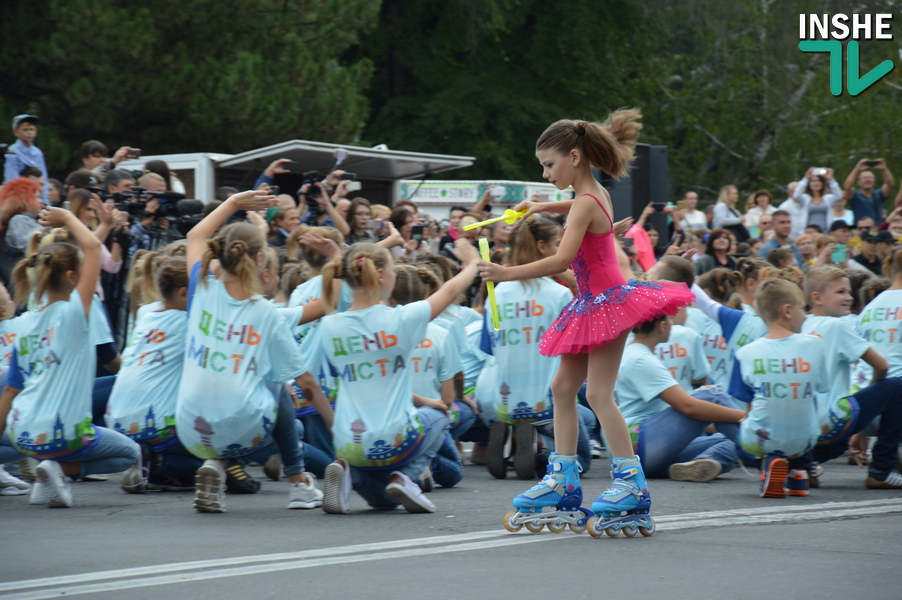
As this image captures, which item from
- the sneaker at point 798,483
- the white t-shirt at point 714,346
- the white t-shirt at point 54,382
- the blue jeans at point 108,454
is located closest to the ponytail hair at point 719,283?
the white t-shirt at point 714,346

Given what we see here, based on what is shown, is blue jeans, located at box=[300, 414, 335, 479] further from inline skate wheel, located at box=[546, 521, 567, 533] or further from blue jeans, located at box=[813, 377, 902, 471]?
blue jeans, located at box=[813, 377, 902, 471]

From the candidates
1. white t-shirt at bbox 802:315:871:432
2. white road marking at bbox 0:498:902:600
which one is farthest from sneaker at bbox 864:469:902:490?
white road marking at bbox 0:498:902:600

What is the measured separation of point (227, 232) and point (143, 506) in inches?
64.9

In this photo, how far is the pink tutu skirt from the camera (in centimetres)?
530

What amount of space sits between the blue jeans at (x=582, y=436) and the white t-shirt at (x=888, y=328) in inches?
78.1

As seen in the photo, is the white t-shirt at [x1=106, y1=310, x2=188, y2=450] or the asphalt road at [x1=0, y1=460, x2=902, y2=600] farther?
the white t-shirt at [x1=106, y1=310, x2=188, y2=450]

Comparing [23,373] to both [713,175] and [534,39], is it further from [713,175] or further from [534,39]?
[713,175]

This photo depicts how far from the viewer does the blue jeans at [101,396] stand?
7785mm

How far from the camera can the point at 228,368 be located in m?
6.30

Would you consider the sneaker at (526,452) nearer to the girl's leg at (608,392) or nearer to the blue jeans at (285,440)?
the blue jeans at (285,440)

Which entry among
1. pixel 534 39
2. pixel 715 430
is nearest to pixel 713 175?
pixel 534 39

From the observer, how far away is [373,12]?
20.7 meters

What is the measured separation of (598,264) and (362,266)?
4.78ft

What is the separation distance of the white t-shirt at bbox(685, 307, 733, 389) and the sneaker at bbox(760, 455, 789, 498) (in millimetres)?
2323
